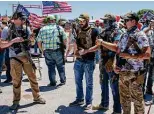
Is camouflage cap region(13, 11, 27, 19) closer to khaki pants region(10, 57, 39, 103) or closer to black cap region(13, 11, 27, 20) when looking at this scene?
black cap region(13, 11, 27, 20)

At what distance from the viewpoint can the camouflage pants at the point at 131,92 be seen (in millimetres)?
5605

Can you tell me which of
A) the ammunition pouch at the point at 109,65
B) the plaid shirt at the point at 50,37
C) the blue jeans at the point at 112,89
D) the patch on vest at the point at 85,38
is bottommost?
the blue jeans at the point at 112,89

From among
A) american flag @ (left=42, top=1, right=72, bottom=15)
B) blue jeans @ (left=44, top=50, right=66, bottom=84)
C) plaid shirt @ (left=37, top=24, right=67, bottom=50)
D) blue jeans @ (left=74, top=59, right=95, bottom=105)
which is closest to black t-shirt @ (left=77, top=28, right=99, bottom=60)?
blue jeans @ (left=74, top=59, right=95, bottom=105)

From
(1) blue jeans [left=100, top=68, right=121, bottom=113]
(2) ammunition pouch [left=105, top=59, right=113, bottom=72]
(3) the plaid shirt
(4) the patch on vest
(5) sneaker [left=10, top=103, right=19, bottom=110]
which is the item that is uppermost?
(4) the patch on vest

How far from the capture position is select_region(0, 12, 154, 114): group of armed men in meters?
5.60

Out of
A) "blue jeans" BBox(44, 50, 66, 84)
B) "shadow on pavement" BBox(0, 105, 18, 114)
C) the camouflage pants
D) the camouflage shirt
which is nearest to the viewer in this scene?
the camouflage shirt

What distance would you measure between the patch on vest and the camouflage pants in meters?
1.39

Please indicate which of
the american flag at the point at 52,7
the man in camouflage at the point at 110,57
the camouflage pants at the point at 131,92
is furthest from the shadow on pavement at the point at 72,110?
Result: the american flag at the point at 52,7

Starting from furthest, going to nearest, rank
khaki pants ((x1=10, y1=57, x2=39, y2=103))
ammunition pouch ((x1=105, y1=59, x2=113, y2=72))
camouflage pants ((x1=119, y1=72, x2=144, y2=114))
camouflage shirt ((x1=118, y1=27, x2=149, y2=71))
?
khaki pants ((x1=10, y1=57, x2=39, y2=103)), ammunition pouch ((x1=105, y1=59, x2=113, y2=72)), camouflage pants ((x1=119, y1=72, x2=144, y2=114)), camouflage shirt ((x1=118, y1=27, x2=149, y2=71))

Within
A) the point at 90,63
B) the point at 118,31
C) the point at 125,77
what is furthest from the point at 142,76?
the point at 90,63

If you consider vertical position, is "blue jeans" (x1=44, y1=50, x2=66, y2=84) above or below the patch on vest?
below

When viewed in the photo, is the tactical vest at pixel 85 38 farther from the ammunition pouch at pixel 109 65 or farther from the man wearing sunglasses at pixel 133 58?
the man wearing sunglasses at pixel 133 58

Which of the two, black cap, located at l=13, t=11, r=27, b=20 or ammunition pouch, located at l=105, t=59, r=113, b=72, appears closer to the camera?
ammunition pouch, located at l=105, t=59, r=113, b=72

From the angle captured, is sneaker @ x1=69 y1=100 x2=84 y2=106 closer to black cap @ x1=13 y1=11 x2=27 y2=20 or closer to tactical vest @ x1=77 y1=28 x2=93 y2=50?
tactical vest @ x1=77 y1=28 x2=93 y2=50
